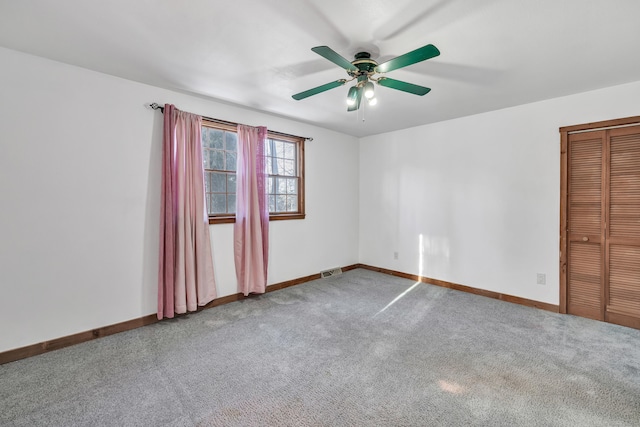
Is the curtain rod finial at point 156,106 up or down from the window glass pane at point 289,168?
up

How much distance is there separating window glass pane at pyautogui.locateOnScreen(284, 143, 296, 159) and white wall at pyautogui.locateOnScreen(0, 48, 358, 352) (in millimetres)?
1208

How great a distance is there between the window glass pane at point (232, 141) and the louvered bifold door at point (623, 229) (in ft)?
14.1

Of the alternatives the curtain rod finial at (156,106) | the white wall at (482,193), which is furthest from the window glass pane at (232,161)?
the white wall at (482,193)

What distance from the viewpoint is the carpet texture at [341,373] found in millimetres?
1748

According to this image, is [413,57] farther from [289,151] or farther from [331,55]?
[289,151]

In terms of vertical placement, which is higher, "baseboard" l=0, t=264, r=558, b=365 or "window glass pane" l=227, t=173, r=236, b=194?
"window glass pane" l=227, t=173, r=236, b=194

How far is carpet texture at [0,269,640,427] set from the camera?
1748 mm

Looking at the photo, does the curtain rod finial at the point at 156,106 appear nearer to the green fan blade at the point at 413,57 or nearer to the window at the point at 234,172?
the window at the point at 234,172

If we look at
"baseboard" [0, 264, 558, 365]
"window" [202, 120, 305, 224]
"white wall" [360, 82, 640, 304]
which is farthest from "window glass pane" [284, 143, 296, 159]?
"baseboard" [0, 264, 558, 365]

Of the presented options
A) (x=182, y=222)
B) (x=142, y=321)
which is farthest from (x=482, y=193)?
(x=142, y=321)

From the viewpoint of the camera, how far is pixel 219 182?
3.63 meters

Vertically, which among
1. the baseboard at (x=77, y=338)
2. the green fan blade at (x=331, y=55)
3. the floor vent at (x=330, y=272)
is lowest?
the baseboard at (x=77, y=338)

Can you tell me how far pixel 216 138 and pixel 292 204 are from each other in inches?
59.5

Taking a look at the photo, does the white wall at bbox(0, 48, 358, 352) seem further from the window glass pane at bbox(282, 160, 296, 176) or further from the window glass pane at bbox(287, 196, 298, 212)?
the window glass pane at bbox(287, 196, 298, 212)
